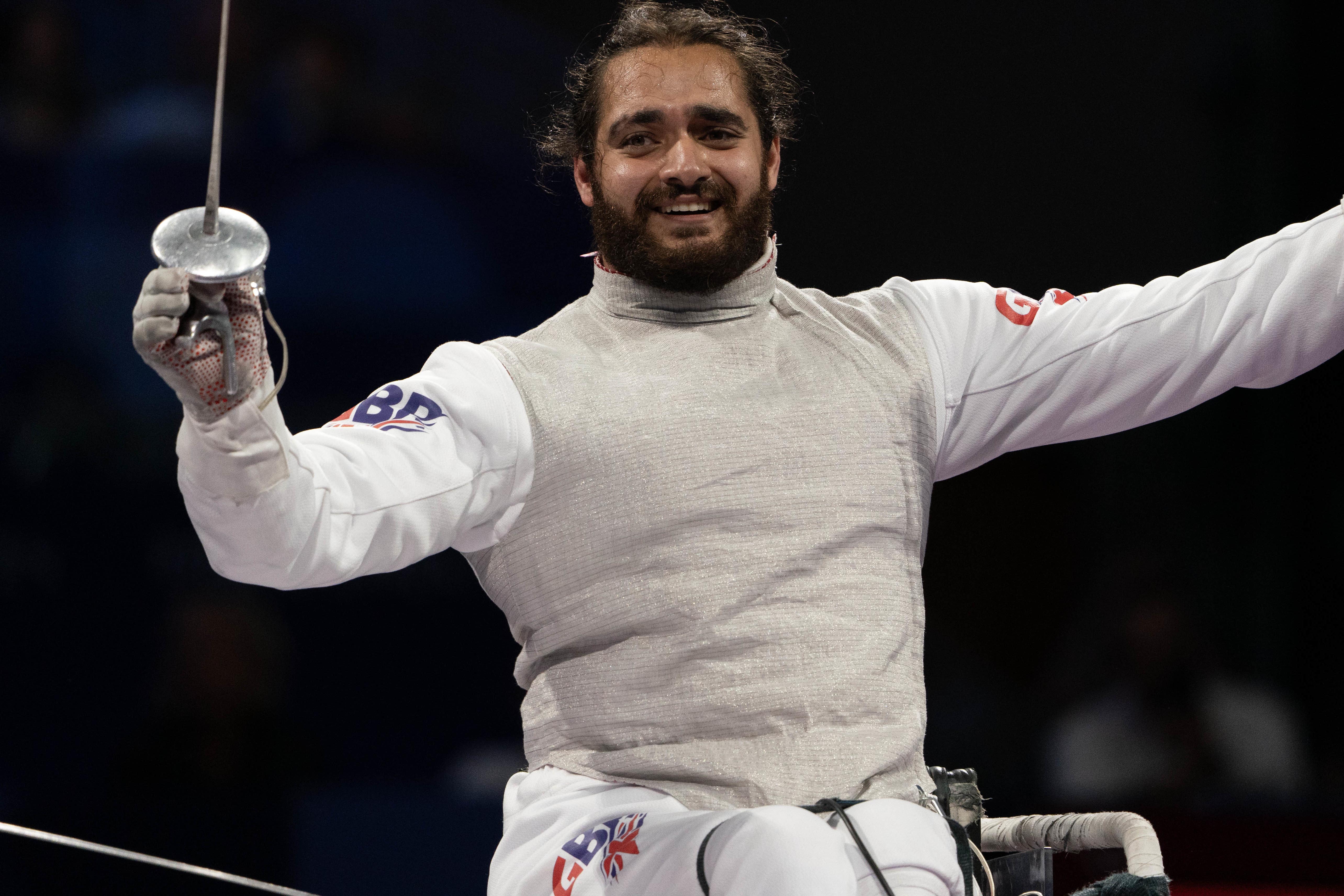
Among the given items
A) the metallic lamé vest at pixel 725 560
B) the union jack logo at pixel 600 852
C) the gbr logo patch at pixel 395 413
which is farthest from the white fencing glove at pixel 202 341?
the union jack logo at pixel 600 852

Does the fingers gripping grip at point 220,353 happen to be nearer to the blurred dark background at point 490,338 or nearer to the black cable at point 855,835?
the black cable at point 855,835

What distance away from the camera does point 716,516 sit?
1.33m

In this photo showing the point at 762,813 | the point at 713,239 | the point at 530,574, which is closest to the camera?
the point at 762,813

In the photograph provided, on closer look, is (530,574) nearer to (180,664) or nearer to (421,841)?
(421,841)

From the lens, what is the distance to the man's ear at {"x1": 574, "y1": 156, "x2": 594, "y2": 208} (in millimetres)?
1606

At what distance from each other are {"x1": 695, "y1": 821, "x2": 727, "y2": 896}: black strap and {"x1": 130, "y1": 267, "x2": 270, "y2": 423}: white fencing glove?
0.49 m

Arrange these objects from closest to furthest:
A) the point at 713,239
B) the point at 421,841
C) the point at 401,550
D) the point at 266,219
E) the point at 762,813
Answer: the point at 762,813 → the point at 401,550 → the point at 713,239 → the point at 421,841 → the point at 266,219

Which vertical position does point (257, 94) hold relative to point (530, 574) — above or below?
above

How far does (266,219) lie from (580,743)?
74.5 inches

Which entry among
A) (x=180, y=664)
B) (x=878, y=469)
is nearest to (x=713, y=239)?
(x=878, y=469)

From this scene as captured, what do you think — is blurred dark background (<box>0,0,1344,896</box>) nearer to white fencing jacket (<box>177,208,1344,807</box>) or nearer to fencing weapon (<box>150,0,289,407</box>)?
white fencing jacket (<box>177,208,1344,807</box>)

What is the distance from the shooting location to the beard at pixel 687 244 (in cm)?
149

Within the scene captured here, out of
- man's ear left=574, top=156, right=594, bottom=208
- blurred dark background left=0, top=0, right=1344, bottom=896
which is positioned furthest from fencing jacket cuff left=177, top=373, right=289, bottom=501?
blurred dark background left=0, top=0, right=1344, bottom=896

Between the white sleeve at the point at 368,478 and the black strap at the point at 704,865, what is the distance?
35cm
